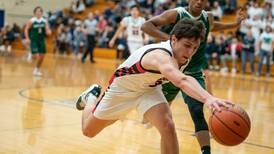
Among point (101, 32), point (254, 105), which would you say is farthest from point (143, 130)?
point (101, 32)

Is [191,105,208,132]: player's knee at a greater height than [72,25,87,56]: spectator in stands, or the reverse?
[191,105,208,132]: player's knee

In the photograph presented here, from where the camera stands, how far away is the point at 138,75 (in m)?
4.68

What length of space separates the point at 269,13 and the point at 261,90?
710cm

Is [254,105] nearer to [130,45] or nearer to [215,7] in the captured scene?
[130,45]

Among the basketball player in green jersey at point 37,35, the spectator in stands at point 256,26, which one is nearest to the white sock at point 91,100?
the basketball player in green jersey at point 37,35

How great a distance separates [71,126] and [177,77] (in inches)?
158

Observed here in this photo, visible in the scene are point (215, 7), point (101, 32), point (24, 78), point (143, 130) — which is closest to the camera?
point (143, 130)

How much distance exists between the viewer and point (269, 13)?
68.6ft

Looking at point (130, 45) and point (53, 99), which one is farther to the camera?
point (130, 45)

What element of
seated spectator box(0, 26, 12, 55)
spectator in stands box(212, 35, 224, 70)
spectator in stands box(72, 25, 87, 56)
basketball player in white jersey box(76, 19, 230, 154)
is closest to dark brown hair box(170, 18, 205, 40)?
basketball player in white jersey box(76, 19, 230, 154)

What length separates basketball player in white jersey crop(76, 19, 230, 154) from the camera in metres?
4.13

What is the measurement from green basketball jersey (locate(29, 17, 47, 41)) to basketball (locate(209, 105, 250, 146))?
11.8m

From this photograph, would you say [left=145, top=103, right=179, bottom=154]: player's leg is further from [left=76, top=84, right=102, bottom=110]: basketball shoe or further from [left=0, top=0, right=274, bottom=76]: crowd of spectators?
[left=0, top=0, right=274, bottom=76]: crowd of spectators

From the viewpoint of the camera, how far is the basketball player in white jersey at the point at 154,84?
4.13 metres
